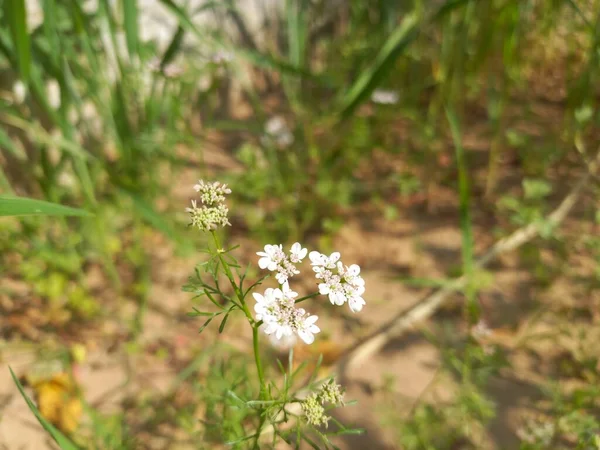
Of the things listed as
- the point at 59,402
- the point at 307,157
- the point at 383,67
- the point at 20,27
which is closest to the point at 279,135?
the point at 307,157

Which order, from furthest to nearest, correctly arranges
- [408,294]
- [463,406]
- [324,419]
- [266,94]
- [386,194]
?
[266,94], [386,194], [408,294], [463,406], [324,419]

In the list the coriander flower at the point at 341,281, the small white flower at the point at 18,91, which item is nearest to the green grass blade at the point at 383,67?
the coriander flower at the point at 341,281

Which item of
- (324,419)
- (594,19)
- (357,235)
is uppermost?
(594,19)

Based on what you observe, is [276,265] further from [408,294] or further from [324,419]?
[408,294]

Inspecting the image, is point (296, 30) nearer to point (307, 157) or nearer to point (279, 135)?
point (279, 135)

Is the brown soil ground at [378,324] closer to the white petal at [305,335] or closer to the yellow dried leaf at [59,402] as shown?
the yellow dried leaf at [59,402]

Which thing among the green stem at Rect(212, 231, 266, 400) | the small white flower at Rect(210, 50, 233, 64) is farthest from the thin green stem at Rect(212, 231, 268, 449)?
the small white flower at Rect(210, 50, 233, 64)

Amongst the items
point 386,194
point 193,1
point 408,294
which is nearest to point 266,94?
point 193,1
